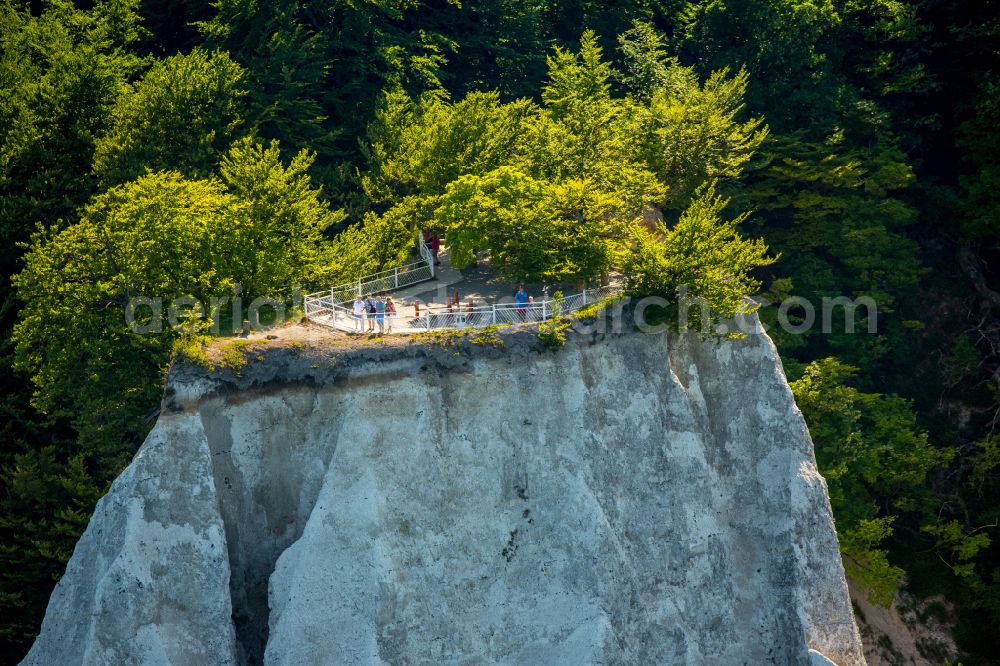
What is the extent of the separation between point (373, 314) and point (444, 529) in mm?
7140

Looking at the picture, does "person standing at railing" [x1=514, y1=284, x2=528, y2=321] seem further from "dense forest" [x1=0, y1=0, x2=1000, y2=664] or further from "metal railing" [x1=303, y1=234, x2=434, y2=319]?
"metal railing" [x1=303, y1=234, x2=434, y2=319]

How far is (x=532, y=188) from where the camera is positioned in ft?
146

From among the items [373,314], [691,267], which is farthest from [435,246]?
[691,267]

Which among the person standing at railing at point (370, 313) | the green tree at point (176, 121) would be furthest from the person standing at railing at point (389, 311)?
the green tree at point (176, 121)

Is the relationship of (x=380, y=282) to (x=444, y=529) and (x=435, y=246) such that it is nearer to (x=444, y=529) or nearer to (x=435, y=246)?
(x=435, y=246)

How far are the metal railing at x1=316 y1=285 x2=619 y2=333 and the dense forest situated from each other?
2096 mm

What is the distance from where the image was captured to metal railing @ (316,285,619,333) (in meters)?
41.2

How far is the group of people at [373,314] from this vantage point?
41.1m

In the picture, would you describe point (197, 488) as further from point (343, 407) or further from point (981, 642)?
point (981, 642)

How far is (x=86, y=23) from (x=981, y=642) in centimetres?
4635

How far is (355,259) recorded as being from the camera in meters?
46.4

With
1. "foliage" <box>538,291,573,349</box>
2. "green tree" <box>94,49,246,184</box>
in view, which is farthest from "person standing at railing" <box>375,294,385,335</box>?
"green tree" <box>94,49,246,184</box>

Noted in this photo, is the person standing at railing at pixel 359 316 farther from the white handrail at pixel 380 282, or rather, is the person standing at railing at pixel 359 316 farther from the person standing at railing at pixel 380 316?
the white handrail at pixel 380 282

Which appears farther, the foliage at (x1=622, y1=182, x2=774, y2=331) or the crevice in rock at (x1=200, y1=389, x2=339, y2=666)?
the foliage at (x1=622, y1=182, x2=774, y2=331)
